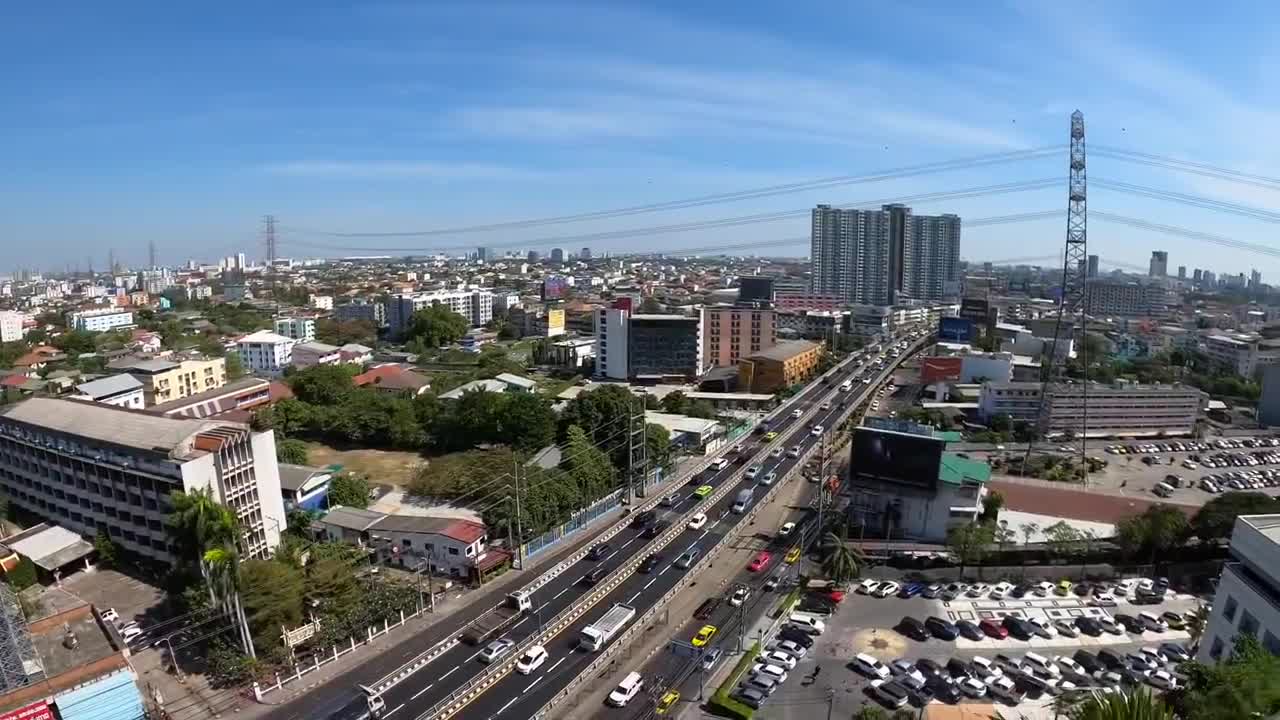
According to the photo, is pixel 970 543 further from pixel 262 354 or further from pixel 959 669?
pixel 262 354

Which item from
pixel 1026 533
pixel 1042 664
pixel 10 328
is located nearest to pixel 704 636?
pixel 1042 664

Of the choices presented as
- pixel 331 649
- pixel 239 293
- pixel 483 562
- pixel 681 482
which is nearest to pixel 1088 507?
pixel 681 482

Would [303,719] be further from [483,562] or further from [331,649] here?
[483,562]

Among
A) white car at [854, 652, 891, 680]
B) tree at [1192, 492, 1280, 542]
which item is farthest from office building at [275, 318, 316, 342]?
tree at [1192, 492, 1280, 542]

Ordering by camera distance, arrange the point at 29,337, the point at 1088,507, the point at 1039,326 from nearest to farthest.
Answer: the point at 1088,507
the point at 29,337
the point at 1039,326

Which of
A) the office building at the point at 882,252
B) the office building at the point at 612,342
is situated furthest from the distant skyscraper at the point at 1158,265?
the office building at the point at 612,342

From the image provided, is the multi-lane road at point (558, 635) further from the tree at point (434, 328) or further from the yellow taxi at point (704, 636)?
the tree at point (434, 328)
